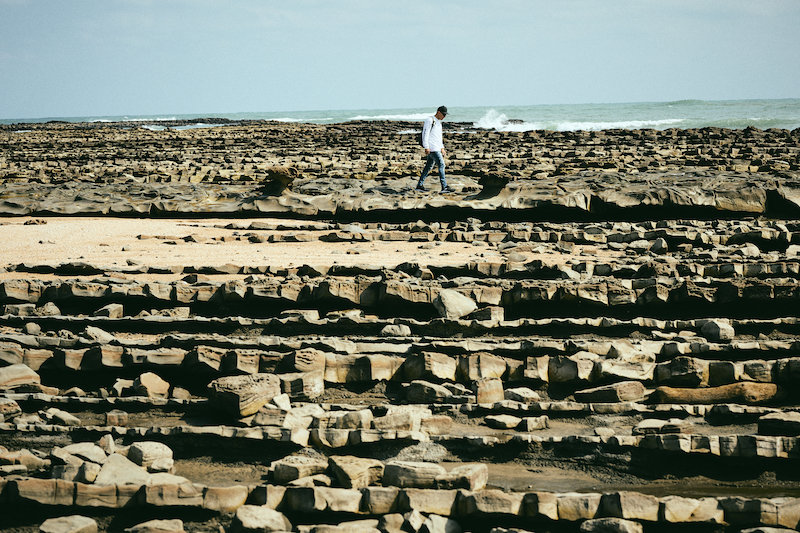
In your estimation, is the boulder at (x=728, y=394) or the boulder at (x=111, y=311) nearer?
the boulder at (x=728, y=394)

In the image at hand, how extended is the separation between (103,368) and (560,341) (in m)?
3.31

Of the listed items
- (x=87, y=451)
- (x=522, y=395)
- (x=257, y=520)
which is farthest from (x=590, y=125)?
(x=257, y=520)

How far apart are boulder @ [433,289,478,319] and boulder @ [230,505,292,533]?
2700 millimetres

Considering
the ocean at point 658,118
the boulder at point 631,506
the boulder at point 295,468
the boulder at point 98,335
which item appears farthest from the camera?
the ocean at point 658,118

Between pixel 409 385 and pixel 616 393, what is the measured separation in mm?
1330

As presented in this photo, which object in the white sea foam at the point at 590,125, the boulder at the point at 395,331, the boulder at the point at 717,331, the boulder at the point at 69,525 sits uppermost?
the white sea foam at the point at 590,125

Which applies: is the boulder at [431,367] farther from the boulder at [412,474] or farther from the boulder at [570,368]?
the boulder at [412,474]

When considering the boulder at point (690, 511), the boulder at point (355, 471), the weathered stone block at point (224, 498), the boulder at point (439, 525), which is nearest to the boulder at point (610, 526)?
the boulder at point (690, 511)

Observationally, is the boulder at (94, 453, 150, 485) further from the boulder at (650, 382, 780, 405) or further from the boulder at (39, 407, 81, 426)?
the boulder at (650, 382, 780, 405)

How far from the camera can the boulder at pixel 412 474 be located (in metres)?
3.55

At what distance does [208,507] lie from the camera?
3451 millimetres

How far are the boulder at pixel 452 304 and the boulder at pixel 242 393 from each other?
5.77 ft

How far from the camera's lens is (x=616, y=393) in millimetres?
4500

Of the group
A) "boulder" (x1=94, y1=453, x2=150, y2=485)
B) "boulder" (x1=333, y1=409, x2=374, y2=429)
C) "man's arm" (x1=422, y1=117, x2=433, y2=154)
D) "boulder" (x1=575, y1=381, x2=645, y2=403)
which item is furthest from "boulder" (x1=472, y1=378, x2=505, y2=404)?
"man's arm" (x1=422, y1=117, x2=433, y2=154)
